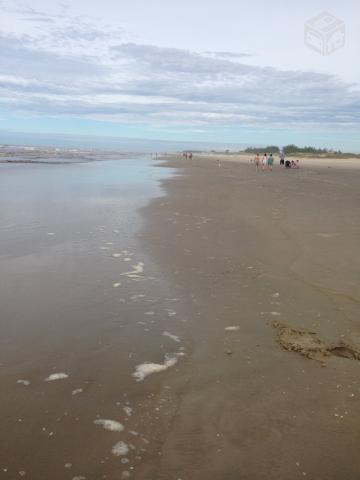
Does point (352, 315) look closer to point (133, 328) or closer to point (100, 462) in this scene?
point (133, 328)

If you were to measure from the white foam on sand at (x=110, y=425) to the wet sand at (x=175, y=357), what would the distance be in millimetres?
16

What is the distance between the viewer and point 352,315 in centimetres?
570

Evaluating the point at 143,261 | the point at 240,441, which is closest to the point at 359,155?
the point at 143,261

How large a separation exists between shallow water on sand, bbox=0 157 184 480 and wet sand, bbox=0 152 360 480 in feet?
0.05

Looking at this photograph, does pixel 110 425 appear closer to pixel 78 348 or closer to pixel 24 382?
pixel 24 382

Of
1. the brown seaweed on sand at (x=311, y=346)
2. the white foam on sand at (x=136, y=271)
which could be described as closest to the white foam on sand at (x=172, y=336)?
the brown seaweed on sand at (x=311, y=346)

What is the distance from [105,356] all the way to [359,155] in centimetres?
7210

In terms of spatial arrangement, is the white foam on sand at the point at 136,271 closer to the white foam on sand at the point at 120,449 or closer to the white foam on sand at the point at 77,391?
the white foam on sand at the point at 77,391

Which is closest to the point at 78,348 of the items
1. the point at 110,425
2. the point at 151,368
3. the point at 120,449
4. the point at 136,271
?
the point at 151,368

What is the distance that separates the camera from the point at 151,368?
4.35m

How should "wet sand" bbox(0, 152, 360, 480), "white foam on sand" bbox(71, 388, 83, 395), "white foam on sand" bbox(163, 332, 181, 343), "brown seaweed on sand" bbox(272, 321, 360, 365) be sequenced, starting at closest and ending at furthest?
"wet sand" bbox(0, 152, 360, 480), "white foam on sand" bbox(71, 388, 83, 395), "brown seaweed on sand" bbox(272, 321, 360, 365), "white foam on sand" bbox(163, 332, 181, 343)

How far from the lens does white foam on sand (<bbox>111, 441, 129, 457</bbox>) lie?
3144 mm

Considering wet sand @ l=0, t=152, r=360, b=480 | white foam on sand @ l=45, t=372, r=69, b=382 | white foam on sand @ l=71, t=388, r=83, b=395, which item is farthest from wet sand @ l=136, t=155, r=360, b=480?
white foam on sand @ l=45, t=372, r=69, b=382

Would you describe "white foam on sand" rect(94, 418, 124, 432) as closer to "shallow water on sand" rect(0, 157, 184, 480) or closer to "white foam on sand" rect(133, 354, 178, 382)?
"shallow water on sand" rect(0, 157, 184, 480)
